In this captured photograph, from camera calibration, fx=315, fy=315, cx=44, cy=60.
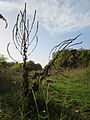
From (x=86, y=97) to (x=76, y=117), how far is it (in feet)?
14.8

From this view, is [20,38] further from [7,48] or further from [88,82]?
[88,82]

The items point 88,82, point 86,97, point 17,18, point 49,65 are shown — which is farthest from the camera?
point 88,82

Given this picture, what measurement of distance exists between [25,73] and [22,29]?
32.2 inches

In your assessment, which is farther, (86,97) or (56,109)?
(86,97)

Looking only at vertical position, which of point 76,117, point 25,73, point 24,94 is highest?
point 25,73

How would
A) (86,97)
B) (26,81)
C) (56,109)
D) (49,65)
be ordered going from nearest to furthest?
(49,65)
(26,81)
(56,109)
(86,97)

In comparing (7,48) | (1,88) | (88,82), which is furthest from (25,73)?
(88,82)

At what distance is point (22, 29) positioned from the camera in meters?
5.77

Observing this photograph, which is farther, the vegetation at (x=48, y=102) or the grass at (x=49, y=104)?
the grass at (x=49, y=104)

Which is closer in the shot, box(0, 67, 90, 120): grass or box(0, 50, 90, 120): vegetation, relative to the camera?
box(0, 50, 90, 120): vegetation

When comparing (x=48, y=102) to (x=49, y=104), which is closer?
(x=48, y=102)

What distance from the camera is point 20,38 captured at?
572 centimetres

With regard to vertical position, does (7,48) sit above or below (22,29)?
below

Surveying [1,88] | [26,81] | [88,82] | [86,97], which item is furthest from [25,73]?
[88,82]
